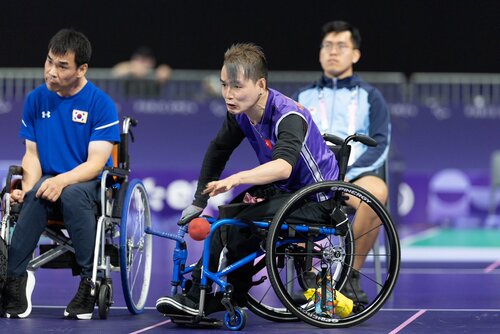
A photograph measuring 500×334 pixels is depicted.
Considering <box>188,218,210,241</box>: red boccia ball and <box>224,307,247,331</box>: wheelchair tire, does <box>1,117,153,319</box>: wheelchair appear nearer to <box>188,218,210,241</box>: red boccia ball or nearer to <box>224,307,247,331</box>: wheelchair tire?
<box>188,218,210,241</box>: red boccia ball

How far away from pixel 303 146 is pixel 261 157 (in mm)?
250

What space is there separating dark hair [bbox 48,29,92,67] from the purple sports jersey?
884 millimetres

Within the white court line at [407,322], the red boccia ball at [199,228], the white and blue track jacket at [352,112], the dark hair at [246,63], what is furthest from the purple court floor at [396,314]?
the dark hair at [246,63]

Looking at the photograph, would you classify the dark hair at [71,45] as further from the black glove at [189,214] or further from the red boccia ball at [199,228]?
the red boccia ball at [199,228]

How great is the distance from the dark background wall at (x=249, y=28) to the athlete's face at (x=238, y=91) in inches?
360

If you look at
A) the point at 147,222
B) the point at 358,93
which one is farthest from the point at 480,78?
the point at 147,222

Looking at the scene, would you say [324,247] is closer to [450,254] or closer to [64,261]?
[64,261]

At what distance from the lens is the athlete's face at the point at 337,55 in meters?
6.75

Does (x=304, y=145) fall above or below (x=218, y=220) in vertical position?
above

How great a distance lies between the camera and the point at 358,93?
670cm

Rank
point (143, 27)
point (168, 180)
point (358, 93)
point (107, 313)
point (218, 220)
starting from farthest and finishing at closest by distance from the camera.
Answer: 1. point (143, 27)
2. point (168, 180)
3. point (358, 93)
4. point (107, 313)
5. point (218, 220)

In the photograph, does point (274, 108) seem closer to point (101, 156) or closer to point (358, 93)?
point (101, 156)

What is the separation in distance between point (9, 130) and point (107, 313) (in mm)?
6706

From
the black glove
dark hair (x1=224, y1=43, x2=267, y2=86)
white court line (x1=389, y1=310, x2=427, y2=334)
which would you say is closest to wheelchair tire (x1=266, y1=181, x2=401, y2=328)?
white court line (x1=389, y1=310, x2=427, y2=334)
